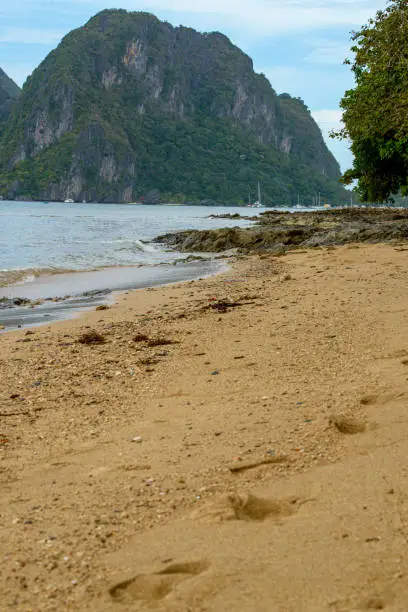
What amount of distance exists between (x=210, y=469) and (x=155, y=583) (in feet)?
3.63

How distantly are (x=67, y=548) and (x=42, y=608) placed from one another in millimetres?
401

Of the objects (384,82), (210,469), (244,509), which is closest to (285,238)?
(384,82)

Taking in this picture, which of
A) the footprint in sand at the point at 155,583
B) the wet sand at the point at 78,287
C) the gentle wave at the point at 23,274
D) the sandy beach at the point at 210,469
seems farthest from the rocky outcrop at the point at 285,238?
the footprint in sand at the point at 155,583

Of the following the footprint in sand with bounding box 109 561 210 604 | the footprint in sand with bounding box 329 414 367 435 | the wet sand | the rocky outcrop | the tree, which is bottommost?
the footprint in sand with bounding box 109 561 210 604

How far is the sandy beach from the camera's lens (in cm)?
233

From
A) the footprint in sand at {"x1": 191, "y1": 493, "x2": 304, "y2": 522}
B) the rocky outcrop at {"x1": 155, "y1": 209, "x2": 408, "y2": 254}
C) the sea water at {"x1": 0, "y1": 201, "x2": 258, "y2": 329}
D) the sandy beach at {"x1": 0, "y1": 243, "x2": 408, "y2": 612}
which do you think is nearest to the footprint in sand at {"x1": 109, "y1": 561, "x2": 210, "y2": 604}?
the sandy beach at {"x1": 0, "y1": 243, "x2": 408, "y2": 612}

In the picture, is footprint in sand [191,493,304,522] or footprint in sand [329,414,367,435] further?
footprint in sand [329,414,367,435]

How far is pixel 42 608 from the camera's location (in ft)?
7.36

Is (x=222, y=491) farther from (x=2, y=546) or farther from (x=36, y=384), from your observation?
(x=36, y=384)

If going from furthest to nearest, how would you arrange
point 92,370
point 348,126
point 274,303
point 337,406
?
point 348,126 → point 274,303 → point 92,370 → point 337,406

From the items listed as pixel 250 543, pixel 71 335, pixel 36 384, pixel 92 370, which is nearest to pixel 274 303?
pixel 71 335

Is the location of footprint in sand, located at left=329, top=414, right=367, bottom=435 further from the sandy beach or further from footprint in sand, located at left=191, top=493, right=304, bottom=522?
footprint in sand, located at left=191, top=493, right=304, bottom=522

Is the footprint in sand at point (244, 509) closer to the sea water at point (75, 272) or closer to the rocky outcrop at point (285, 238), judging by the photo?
the sea water at point (75, 272)

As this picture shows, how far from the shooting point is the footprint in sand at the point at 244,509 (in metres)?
2.85
